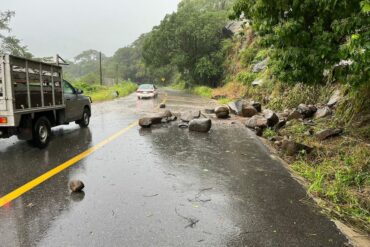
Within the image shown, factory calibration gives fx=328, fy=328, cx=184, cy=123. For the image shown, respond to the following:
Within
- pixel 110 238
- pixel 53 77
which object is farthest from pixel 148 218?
pixel 53 77

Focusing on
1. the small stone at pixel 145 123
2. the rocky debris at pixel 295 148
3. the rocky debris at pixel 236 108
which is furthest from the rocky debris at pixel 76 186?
the rocky debris at pixel 236 108

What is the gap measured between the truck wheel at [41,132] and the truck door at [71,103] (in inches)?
58.5

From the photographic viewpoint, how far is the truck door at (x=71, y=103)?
32.6 ft

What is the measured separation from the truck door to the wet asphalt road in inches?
79.6

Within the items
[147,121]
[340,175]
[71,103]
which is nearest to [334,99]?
[340,175]

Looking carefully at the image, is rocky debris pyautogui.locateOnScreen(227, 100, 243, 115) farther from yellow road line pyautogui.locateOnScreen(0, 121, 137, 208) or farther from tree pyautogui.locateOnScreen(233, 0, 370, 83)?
yellow road line pyautogui.locateOnScreen(0, 121, 137, 208)

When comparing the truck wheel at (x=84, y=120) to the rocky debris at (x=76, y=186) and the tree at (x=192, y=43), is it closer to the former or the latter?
the rocky debris at (x=76, y=186)

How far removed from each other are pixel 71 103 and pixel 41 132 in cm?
226

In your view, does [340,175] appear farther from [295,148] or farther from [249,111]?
[249,111]

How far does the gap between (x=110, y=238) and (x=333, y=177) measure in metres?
4.50

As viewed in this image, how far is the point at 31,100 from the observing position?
25.1 feet

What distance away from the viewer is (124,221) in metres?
3.94

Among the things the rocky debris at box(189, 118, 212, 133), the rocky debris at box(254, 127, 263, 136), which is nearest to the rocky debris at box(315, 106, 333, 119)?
the rocky debris at box(254, 127, 263, 136)

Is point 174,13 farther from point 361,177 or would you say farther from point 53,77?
point 361,177
